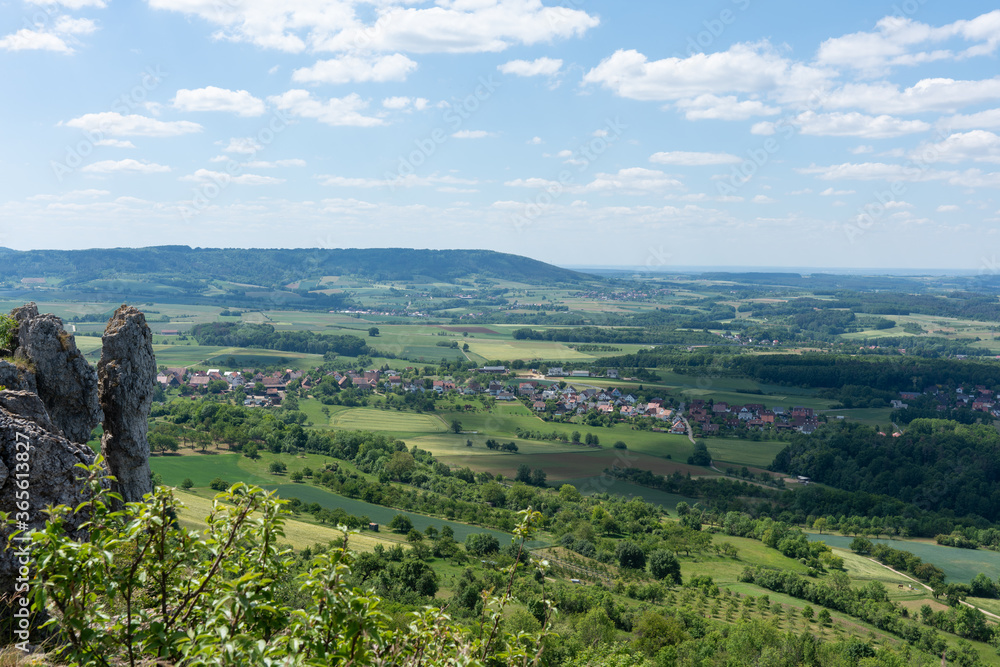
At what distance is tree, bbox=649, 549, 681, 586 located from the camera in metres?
42.5

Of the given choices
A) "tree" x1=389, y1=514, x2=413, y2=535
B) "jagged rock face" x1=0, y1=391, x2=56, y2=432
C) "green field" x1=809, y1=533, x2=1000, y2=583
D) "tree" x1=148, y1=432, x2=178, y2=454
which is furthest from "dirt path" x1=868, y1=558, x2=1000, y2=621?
"tree" x1=148, y1=432, x2=178, y2=454

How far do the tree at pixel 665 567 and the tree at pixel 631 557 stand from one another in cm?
127

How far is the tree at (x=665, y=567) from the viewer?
139 feet

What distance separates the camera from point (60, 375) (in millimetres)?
13680

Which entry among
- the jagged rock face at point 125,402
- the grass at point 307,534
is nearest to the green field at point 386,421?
the grass at point 307,534

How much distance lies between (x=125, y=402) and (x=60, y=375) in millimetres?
Result: 2073

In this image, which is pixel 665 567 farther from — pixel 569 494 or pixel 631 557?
pixel 569 494

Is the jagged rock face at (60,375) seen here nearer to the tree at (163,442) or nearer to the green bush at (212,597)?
the green bush at (212,597)

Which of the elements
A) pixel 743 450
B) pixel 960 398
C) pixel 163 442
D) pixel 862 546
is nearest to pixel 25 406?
pixel 163 442

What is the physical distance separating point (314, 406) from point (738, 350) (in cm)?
8739

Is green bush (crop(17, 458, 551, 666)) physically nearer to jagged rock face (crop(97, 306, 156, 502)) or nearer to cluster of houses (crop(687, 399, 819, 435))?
jagged rock face (crop(97, 306, 156, 502))

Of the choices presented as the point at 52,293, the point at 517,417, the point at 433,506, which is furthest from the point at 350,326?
the point at 433,506

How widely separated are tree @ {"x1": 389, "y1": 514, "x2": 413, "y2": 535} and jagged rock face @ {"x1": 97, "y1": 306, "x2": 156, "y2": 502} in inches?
1239

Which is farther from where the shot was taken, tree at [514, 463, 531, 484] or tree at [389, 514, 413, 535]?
tree at [514, 463, 531, 484]
